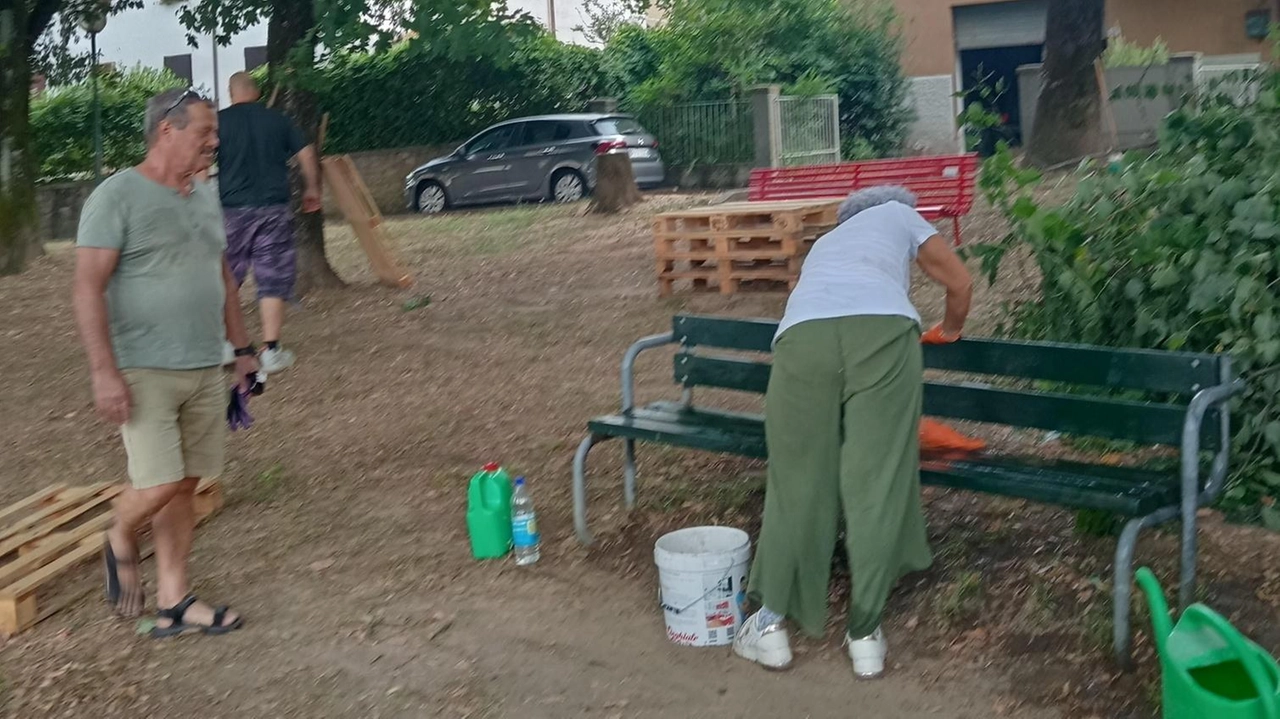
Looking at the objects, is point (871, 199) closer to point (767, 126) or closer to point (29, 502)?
point (29, 502)

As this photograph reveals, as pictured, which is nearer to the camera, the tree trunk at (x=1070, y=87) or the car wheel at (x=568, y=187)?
the tree trunk at (x=1070, y=87)

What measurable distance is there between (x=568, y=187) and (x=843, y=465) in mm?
16820

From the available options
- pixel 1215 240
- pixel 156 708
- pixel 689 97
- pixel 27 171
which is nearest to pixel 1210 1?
pixel 689 97

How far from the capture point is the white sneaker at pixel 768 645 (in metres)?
4.23

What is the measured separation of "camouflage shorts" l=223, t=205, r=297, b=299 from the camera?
8.27 meters

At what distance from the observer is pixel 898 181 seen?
1123 centimetres

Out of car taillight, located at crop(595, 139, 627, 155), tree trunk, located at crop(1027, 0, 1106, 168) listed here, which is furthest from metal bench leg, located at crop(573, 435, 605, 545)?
car taillight, located at crop(595, 139, 627, 155)

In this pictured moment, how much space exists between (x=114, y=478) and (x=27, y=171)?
24.1 feet

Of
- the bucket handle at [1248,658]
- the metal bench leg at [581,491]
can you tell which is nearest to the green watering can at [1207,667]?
the bucket handle at [1248,658]

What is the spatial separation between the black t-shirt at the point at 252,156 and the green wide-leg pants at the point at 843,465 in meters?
4.95

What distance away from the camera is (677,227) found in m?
10.2

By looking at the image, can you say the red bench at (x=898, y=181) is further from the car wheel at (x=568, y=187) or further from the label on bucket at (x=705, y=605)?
the car wheel at (x=568, y=187)

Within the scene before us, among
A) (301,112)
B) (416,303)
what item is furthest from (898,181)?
(301,112)

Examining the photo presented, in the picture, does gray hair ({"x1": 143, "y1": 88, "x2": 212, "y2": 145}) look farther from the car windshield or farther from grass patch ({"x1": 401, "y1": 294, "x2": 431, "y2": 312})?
the car windshield
